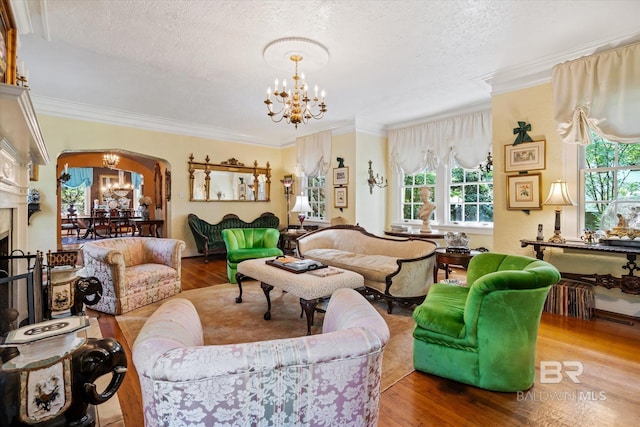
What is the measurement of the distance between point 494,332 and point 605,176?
261cm

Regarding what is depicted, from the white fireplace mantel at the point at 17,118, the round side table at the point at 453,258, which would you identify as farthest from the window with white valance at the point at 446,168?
the white fireplace mantel at the point at 17,118

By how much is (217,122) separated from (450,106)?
430 cm

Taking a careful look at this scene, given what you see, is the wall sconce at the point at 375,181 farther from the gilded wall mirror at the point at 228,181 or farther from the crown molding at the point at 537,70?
the gilded wall mirror at the point at 228,181

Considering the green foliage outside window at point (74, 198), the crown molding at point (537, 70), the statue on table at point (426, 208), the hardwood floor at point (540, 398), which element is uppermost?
the crown molding at point (537, 70)

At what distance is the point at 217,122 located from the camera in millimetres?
6039

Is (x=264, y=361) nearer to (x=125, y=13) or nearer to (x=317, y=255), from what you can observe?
A: (x=125, y=13)

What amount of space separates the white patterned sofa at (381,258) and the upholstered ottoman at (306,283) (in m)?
0.48

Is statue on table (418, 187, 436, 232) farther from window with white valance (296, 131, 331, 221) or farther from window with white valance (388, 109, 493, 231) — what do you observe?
window with white valance (296, 131, 331, 221)

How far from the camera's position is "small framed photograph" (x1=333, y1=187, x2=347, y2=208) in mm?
5965

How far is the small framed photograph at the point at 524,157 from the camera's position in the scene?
11.4 feet

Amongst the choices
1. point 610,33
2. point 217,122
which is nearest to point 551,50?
point 610,33

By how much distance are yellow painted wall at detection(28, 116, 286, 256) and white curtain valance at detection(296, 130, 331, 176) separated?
108 centimetres

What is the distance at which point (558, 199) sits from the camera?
10.4 feet

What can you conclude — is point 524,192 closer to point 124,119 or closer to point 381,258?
point 381,258
